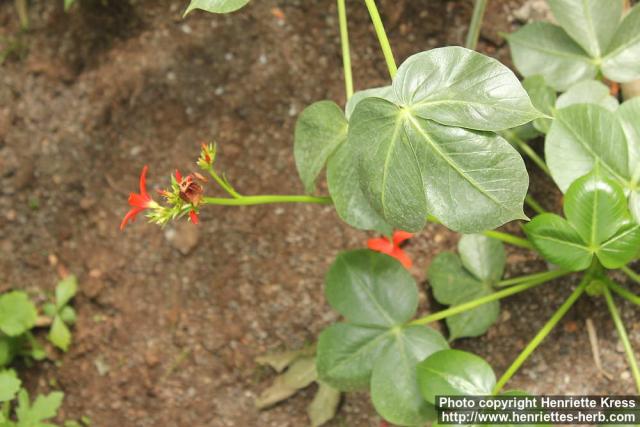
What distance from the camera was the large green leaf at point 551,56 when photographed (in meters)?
1.50

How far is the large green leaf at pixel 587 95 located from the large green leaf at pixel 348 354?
645 millimetres

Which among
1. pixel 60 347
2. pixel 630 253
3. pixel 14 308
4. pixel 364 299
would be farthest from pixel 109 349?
pixel 630 253

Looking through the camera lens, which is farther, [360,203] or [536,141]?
[536,141]

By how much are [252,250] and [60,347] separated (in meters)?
0.65

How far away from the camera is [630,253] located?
1.17 m

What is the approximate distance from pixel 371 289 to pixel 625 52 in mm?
779

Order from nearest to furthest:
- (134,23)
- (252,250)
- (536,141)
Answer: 1. (536,141)
2. (252,250)
3. (134,23)

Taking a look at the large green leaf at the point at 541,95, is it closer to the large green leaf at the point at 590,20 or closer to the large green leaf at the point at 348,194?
the large green leaf at the point at 590,20

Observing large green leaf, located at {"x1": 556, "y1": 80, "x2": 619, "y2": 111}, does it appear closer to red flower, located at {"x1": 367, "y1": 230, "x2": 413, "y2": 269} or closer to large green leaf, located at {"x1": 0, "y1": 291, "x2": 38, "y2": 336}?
red flower, located at {"x1": 367, "y1": 230, "x2": 413, "y2": 269}

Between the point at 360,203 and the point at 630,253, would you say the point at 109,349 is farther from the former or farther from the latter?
the point at 630,253

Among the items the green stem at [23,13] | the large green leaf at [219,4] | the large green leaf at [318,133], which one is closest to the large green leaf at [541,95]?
the large green leaf at [318,133]

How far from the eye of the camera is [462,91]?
108cm

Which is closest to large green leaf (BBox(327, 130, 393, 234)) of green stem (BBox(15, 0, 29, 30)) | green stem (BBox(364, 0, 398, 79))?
green stem (BBox(364, 0, 398, 79))

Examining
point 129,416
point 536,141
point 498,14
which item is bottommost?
point 129,416
